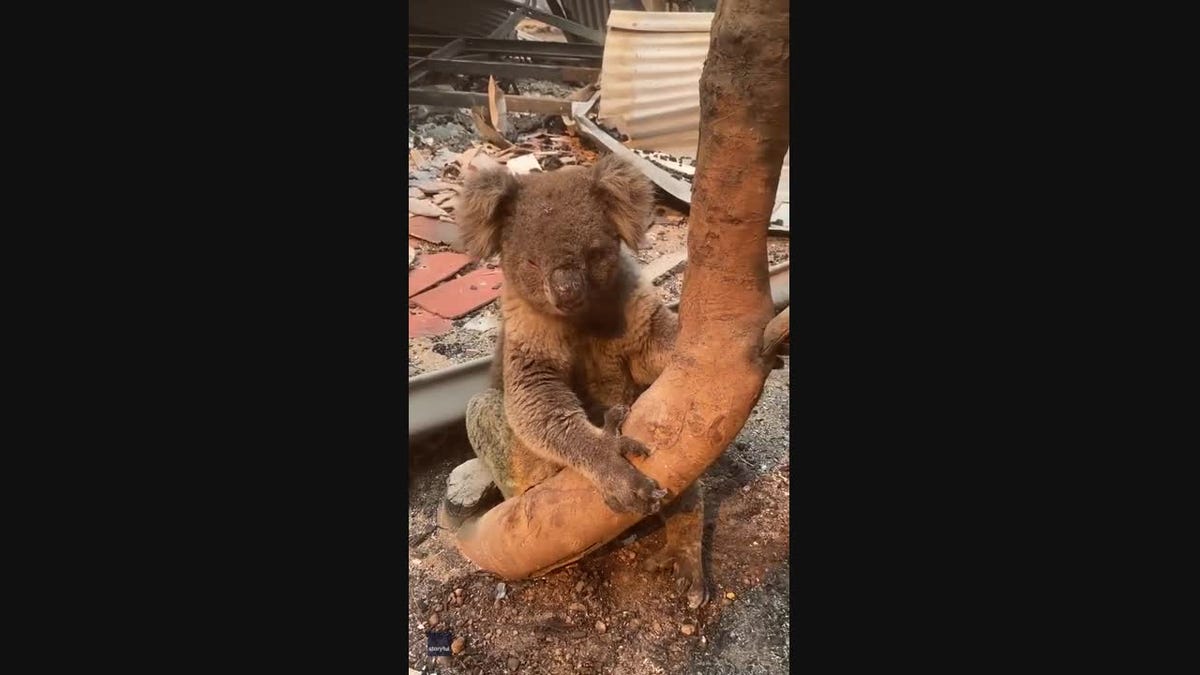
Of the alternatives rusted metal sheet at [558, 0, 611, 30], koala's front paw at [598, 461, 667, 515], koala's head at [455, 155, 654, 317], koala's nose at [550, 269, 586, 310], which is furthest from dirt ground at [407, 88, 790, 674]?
koala's front paw at [598, 461, 667, 515]

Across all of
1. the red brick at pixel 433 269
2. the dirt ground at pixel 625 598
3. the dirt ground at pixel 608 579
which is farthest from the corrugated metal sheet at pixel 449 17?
the dirt ground at pixel 625 598

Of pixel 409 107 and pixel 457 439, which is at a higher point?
pixel 409 107

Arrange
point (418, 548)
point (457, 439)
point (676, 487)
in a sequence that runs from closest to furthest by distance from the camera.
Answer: point (676, 487)
point (418, 548)
point (457, 439)

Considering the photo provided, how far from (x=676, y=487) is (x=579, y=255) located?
3.17ft

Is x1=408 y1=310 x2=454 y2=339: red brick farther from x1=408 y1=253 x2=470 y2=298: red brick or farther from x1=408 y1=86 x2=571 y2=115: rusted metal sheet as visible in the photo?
x1=408 y1=86 x2=571 y2=115: rusted metal sheet

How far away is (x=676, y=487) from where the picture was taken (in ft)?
9.71

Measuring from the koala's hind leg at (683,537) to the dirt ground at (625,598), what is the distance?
51 millimetres

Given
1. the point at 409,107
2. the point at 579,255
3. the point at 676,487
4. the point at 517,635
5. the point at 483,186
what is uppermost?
the point at 409,107

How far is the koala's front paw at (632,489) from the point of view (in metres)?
2.89

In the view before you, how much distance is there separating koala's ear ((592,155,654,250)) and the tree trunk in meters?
0.38

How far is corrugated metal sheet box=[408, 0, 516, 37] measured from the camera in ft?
9.16

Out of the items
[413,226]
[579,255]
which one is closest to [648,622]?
[579,255]

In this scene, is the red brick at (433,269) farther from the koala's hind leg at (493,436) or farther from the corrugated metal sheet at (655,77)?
the corrugated metal sheet at (655,77)

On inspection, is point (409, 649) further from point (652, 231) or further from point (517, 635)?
point (652, 231)
